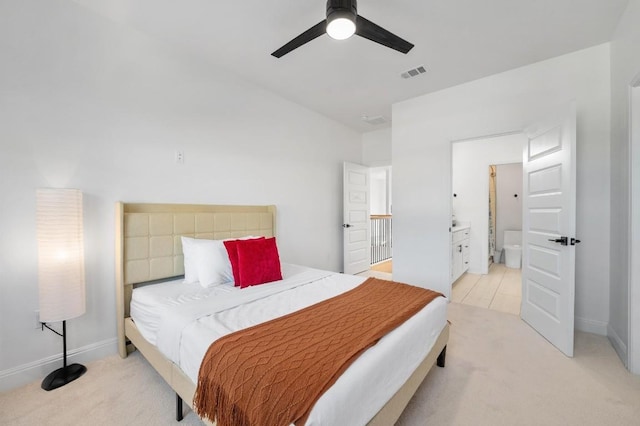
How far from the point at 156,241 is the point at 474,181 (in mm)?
5216

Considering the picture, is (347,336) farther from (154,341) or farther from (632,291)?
(632,291)

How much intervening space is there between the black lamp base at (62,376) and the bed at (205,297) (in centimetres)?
28

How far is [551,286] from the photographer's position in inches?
96.3

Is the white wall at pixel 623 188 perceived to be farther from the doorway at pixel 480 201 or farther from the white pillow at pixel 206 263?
the white pillow at pixel 206 263

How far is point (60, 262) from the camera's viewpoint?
1.86 metres

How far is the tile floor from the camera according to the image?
11.2ft

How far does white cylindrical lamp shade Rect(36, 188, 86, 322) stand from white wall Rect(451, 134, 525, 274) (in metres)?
5.12

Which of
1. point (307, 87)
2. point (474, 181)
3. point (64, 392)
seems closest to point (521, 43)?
point (307, 87)

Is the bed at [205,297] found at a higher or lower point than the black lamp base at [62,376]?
higher

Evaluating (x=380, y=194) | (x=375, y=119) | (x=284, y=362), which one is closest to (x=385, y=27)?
(x=375, y=119)

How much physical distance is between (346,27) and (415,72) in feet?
6.13

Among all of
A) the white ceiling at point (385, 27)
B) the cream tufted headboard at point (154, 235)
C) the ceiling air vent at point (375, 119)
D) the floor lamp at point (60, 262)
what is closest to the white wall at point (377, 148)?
the ceiling air vent at point (375, 119)

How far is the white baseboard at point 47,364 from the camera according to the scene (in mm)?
1826

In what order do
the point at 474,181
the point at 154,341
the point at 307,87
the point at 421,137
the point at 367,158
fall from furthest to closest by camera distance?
the point at 367,158
the point at 474,181
the point at 421,137
the point at 307,87
the point at 154,341
